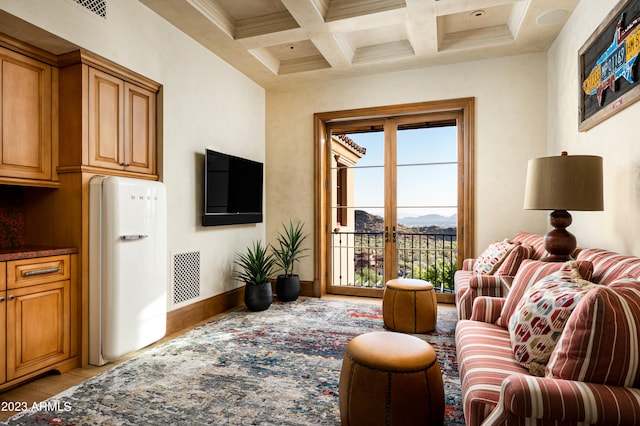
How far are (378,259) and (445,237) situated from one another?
3.01 ft

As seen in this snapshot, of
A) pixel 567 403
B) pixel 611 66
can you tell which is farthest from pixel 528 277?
pixel 611 66

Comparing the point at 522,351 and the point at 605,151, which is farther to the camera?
the point at 605,151

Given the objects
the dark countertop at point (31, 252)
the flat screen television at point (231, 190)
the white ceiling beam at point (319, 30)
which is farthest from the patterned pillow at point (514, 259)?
the dark countertop at point (31, 252)

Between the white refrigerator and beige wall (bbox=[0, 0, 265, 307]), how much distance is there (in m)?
0.60

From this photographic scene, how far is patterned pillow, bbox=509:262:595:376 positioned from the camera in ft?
4.99

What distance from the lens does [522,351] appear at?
162 centimetres

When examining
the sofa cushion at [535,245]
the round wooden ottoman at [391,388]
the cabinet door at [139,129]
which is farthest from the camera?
the cabinet door at [139,129]

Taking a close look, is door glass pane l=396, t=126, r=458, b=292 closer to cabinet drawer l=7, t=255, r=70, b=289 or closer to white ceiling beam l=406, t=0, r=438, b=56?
white ceiling beam l=406, t=0, r=438, b=56

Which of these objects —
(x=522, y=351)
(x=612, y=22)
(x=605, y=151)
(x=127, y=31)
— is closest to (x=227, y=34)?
(x=127, y=31)

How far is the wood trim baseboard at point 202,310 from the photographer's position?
3543 mm

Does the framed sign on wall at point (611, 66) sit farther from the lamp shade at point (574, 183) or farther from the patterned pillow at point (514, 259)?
the patterned pillow at point (514, 259)

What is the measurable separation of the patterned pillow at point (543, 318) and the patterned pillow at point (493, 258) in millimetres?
1600

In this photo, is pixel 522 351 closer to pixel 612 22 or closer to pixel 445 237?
pixel 612 22

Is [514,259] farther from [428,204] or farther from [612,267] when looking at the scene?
[428,204]
